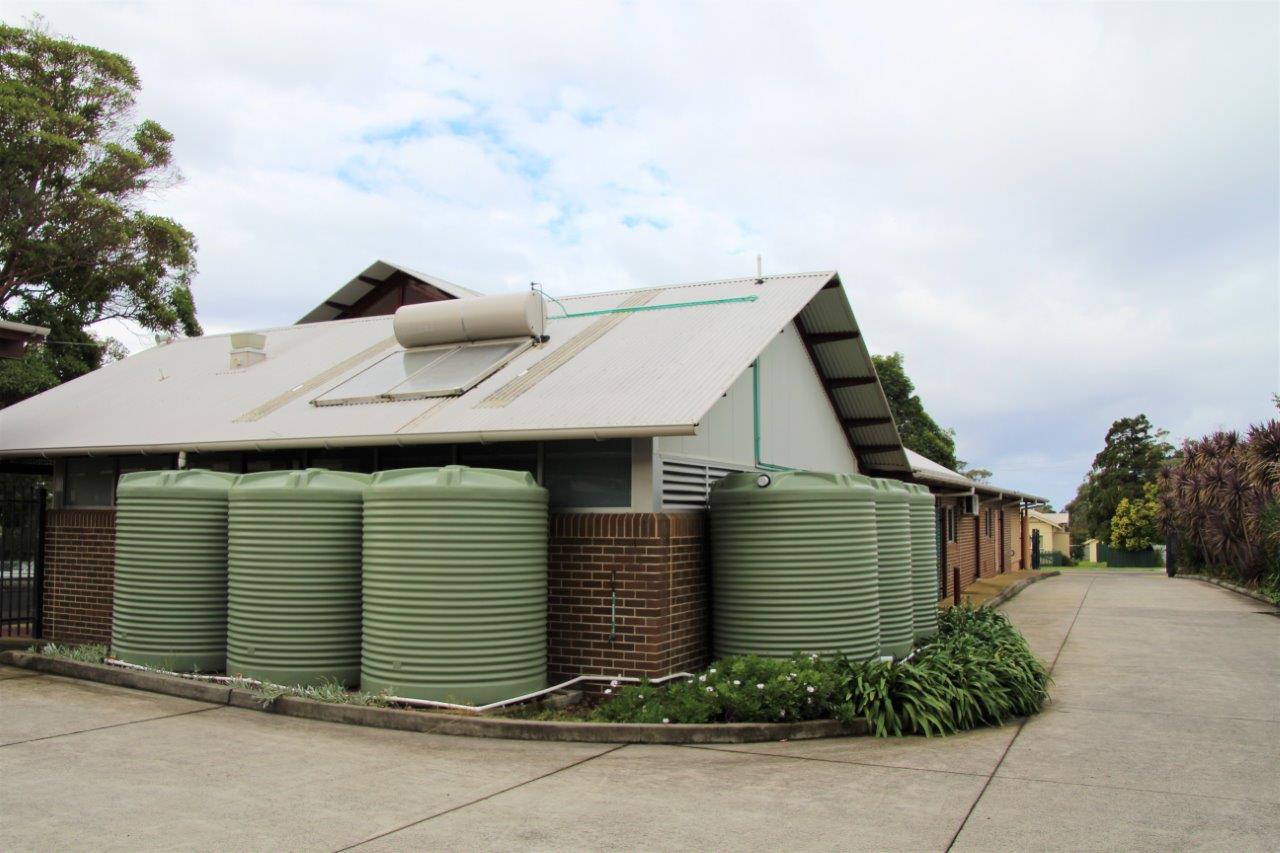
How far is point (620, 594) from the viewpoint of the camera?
895 centimetres

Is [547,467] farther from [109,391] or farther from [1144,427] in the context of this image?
[1144,427]

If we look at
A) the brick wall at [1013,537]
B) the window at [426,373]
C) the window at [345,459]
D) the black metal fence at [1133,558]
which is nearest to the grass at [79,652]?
the window at [345,459]

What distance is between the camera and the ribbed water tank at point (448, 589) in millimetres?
8289

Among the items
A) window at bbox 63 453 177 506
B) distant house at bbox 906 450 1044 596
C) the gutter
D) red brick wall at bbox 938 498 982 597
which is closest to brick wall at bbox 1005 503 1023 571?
Result: distant house at bbox 906 450 1044 596

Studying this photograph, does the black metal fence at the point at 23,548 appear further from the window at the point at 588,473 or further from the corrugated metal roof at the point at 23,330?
the window at the point at 588,473

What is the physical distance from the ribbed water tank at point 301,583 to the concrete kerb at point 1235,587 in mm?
19434

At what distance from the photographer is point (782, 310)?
11.1 metres

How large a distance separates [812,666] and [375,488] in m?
4.16

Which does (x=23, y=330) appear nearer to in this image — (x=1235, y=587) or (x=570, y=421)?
(x=570, y=421)

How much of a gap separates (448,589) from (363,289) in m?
18.1

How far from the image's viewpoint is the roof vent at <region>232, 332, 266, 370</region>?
46.7ft

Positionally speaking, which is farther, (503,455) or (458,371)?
(458,371)

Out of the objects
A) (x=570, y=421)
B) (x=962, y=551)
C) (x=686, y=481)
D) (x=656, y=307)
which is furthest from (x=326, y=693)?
(x=962, y=551)

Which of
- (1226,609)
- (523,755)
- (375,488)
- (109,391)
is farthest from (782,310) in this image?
(1226,609)
